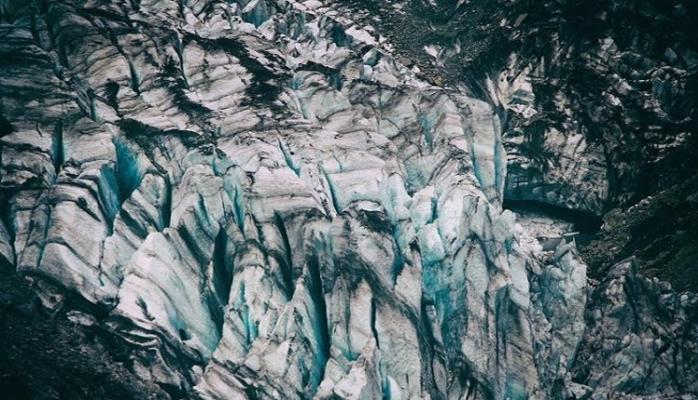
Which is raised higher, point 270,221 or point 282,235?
point 270,221

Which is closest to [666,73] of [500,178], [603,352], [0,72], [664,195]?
[664,195]

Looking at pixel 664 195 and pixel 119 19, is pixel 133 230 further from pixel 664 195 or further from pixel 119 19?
pixel 664 195

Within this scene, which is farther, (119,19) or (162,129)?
(119,19)
